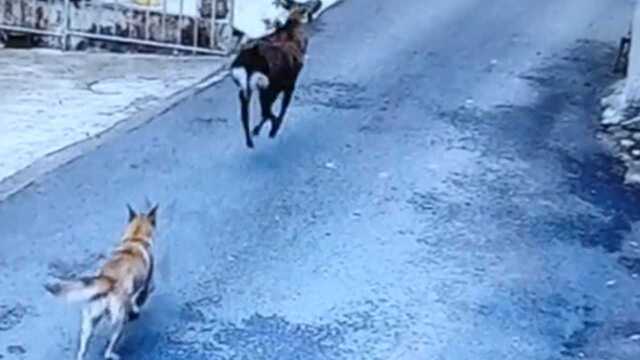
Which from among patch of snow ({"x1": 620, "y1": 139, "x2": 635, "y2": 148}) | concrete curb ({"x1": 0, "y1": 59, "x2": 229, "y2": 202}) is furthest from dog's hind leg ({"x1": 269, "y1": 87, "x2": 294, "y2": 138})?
patch of snow ({"x1": 620, "y1": 139, "x2": 635, "y2": 148})

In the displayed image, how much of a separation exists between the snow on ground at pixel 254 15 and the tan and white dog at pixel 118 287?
7286mm

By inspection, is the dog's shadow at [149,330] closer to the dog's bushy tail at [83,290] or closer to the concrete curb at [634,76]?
the dog's bushy tail at [83,290]

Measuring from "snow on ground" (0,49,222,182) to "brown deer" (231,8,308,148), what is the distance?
4.92 ft

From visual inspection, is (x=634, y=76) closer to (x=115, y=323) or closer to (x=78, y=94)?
(x=78, y=94)

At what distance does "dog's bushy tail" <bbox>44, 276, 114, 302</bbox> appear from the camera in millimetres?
A: 6332

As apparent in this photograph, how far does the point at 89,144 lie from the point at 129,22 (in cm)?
442

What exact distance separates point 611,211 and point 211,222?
2867 millimetres

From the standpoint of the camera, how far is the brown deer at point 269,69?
10.1 meters

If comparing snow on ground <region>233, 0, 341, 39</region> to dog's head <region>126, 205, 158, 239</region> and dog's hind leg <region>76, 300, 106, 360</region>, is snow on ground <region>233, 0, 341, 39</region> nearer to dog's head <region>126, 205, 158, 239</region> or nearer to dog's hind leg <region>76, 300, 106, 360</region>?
dog's head <region>126, 205, 158, 239</region>

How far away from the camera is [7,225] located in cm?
866

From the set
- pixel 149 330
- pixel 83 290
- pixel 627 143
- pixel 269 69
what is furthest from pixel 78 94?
pixel 83 290

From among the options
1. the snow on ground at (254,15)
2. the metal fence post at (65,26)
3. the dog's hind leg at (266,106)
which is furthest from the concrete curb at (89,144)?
the metal fence post at (65,26)

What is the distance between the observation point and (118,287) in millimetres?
6582

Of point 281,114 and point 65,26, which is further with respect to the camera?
point 65,26
